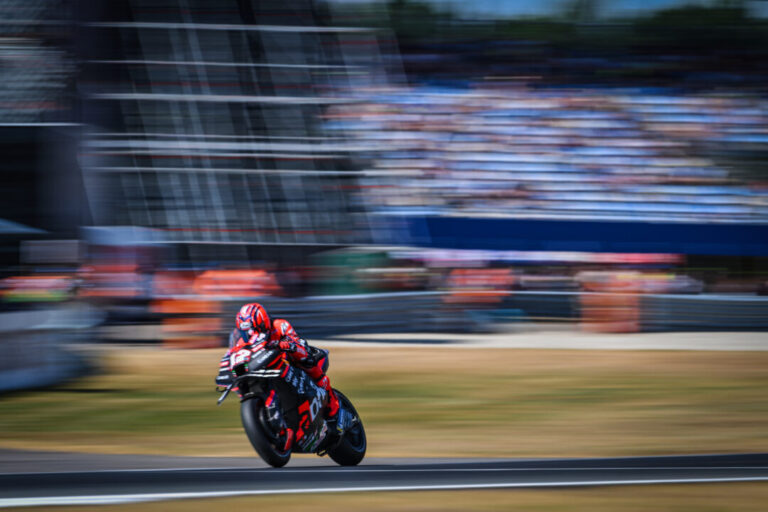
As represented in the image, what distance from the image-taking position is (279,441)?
548 centimetres

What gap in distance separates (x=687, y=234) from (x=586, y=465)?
30.2 feet

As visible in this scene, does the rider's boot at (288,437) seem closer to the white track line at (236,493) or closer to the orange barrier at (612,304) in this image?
the white track line at (236,493)

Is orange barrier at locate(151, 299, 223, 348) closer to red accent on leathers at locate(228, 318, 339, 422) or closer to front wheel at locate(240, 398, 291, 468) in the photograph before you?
red accent on leathers at locate(228, 318, 339, 422)

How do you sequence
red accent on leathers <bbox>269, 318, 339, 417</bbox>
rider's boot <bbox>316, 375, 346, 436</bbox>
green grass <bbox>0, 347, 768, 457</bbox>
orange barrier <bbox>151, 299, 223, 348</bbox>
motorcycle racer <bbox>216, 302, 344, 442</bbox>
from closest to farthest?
1. motorcycle racer <bbox>216, 302, 344, 442</bbox>
2. red accent on leathers <bbox>269, 318, 339, 417</bbox>
3. rider's boot <bbox>316, 375, 346, 436</bbox>
4. green grass <bbox>0, 347, 768, 457</bbox>
5. orange barrier <bbox>151, 299, 223, 348</bbox>

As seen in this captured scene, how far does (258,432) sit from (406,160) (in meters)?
10.2

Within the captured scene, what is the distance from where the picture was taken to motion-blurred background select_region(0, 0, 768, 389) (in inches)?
515

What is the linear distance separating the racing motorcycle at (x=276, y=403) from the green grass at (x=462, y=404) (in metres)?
1.31

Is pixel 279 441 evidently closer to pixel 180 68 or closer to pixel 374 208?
pixel 374 208

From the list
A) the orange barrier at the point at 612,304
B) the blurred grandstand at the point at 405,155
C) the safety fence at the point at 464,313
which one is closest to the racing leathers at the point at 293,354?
the safety fence at the point at 464,313

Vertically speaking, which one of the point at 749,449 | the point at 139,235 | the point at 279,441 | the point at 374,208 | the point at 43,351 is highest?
the point at 374,208

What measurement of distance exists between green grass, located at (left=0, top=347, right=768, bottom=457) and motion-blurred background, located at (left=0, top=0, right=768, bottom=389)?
1.56 m

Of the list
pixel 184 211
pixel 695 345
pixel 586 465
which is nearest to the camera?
pixel 586 465

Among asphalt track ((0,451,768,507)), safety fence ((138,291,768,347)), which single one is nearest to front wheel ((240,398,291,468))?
asphalt track ((0,451,768,507))

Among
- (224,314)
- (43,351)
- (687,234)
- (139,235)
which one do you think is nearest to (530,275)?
(687,234)
